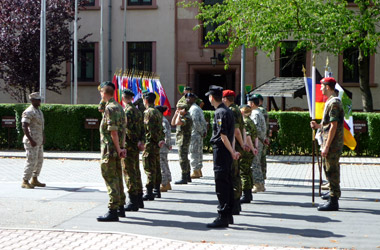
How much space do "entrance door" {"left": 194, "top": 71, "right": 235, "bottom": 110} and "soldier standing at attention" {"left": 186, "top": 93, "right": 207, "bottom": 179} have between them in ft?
56.6

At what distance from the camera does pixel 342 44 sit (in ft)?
72.0

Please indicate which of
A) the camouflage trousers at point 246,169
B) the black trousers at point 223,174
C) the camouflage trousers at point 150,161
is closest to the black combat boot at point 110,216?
the black trousers at point 223,174

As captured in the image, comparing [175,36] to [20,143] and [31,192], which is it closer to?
[20,143]

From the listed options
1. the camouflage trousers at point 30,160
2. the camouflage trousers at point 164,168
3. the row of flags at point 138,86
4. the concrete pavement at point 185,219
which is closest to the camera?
the concrete pavement at point 185,219

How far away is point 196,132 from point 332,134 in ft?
15.4

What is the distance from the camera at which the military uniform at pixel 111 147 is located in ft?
27.5

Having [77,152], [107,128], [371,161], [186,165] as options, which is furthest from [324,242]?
[77,152]

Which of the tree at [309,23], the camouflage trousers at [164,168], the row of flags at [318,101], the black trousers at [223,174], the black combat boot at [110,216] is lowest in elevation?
the black combat boot at [110,216]

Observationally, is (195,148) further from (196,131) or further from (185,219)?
(185,219)

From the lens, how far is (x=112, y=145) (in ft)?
27.8

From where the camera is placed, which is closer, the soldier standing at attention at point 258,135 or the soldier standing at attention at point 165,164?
the soldier standing at attention at point 258,135

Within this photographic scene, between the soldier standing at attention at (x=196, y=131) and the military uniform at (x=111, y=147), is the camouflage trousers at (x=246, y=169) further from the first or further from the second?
the soldier standing at attention at (x=196, y=131)

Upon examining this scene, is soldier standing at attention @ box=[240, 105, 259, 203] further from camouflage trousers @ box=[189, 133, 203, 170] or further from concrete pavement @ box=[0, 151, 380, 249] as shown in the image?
camouflage trousers @ box=[189, 133, 203, 170]

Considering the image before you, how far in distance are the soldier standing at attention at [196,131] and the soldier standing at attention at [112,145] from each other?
4759mm
